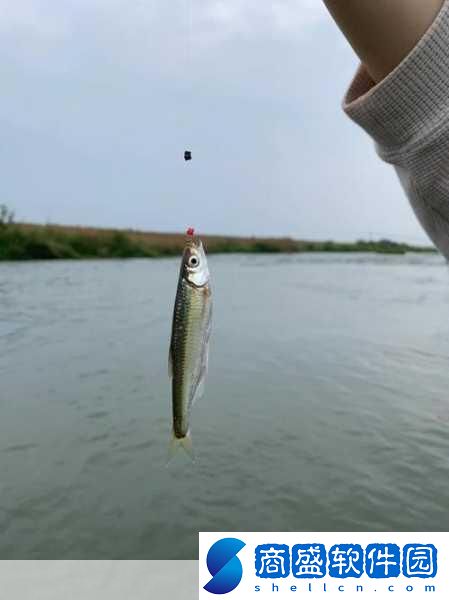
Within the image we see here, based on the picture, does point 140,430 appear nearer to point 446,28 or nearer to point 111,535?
point 111,535

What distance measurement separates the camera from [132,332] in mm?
10023

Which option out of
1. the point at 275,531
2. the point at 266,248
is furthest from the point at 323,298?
the point at 266,248

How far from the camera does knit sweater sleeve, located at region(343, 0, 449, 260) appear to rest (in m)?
0.72

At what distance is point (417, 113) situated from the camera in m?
0.76

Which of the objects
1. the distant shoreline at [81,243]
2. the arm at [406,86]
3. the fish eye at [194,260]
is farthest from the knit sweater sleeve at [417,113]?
the distant shoreline at [81,243]

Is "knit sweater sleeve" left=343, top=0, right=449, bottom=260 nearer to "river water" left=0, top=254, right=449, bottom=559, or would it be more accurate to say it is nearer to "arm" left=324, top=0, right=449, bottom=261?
"arm" left=324, top=0, right=449, bottom=261

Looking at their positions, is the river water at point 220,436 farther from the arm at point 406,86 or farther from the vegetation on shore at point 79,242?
the vegetation on shore at point 79,242

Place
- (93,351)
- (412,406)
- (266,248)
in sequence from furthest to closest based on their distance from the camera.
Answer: (266,248) → (93,351) → (412,406)

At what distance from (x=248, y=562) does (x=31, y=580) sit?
1225mm

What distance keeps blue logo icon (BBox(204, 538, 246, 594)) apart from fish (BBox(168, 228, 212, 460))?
1486 mm

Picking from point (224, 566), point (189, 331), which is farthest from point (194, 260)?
point (224, 566)

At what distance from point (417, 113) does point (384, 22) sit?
0.42 ft

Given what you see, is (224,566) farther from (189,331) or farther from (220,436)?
(189,331)

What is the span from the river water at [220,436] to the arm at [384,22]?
132 inches
